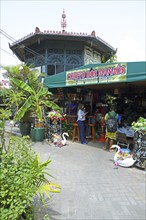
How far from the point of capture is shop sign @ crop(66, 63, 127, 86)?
5.69 meters

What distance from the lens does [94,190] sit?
4117 millimetres

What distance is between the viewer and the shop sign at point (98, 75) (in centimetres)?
569

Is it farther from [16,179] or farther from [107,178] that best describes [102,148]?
[16,179]

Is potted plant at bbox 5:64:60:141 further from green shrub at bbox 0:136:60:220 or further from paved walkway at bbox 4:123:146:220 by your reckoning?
green shrub at bbox 0:136:60:220

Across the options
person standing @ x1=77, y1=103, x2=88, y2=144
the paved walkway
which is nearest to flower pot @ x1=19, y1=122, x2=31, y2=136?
person standing @ x1=77, y1=103, x2=88, y2=144

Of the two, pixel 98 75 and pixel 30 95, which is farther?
pixel 30 95

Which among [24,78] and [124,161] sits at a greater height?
[24,78]

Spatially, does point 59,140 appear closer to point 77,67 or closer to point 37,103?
point 37,103

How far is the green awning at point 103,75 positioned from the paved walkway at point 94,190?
2.61 metres

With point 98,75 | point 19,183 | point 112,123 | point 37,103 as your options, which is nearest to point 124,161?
point 112,123

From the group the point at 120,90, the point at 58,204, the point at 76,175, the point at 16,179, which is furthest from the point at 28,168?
the point at 120,90

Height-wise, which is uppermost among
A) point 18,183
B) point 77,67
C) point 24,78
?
point 77,67

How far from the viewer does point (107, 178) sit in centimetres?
474

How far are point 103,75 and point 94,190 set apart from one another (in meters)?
3.67
